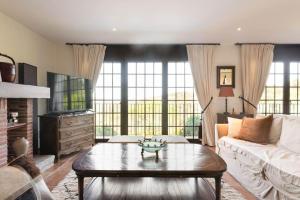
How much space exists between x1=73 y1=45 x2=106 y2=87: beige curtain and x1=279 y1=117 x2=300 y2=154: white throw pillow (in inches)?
159

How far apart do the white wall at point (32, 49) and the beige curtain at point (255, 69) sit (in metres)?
4.27

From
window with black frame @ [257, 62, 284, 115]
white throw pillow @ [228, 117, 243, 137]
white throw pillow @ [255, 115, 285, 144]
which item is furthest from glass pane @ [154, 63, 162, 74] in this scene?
white throw pillow @ [255, 115, 285, 144]

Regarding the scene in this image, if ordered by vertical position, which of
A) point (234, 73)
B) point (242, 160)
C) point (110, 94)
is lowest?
point (242, 160)

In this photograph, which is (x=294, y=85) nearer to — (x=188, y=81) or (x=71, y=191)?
(x=188, y=81)

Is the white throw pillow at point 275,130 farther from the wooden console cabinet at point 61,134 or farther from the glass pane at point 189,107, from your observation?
the wooden console cabinet at point 61,134

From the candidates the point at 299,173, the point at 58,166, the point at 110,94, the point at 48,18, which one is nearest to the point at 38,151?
the point at 58,166

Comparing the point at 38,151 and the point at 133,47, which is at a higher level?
the point at 133,47

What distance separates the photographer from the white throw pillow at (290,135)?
302cm

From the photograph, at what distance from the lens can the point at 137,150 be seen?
9.96 ft

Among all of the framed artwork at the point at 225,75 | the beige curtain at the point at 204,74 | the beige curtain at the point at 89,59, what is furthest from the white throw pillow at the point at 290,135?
the beige curtain at the point at 89,59

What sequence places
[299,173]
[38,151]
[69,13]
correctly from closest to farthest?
1. [299,173]
2. [69,13]
3. [38,151]

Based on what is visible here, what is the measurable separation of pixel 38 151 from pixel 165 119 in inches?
114

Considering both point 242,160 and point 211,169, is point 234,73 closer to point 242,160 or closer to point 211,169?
point 242,160

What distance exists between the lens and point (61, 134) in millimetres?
4465
